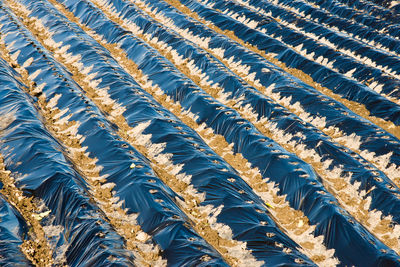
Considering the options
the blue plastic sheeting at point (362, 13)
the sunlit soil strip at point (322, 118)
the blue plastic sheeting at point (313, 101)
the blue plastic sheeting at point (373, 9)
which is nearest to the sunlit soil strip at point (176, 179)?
the sunlit soil strip at point (322, 118)

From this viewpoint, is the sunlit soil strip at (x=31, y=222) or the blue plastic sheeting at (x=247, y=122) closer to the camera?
the sunlit soil strip at (x=31, y=222)

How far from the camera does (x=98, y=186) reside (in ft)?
24.5

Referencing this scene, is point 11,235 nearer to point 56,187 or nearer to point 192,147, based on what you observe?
point 56,187

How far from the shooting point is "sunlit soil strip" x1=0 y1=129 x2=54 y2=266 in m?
5.76

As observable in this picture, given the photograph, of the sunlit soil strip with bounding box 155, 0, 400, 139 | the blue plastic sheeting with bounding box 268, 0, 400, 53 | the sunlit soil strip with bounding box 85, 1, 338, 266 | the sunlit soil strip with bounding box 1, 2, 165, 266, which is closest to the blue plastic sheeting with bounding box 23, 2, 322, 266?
the sunlit soil strip with bounding box 85, 1, 338, 266

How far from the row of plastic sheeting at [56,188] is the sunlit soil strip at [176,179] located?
171cm

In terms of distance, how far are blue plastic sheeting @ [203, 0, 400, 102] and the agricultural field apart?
0.06 meters

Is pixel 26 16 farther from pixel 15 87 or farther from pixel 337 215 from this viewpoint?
pixel 337 215

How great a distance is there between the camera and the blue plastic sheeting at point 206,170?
254 inches

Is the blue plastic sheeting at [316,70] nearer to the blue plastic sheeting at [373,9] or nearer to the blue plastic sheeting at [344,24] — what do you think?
the blue plastic sheeting at [344,24]

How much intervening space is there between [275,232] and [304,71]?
28.6ft

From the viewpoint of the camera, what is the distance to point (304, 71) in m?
13.7

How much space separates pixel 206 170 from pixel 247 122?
2.47m

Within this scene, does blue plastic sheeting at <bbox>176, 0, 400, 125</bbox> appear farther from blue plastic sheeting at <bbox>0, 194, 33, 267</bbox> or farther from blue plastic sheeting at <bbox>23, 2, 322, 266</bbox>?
blue plastic sheeting at <bbox>0, 194, 33, 267</bbox>
